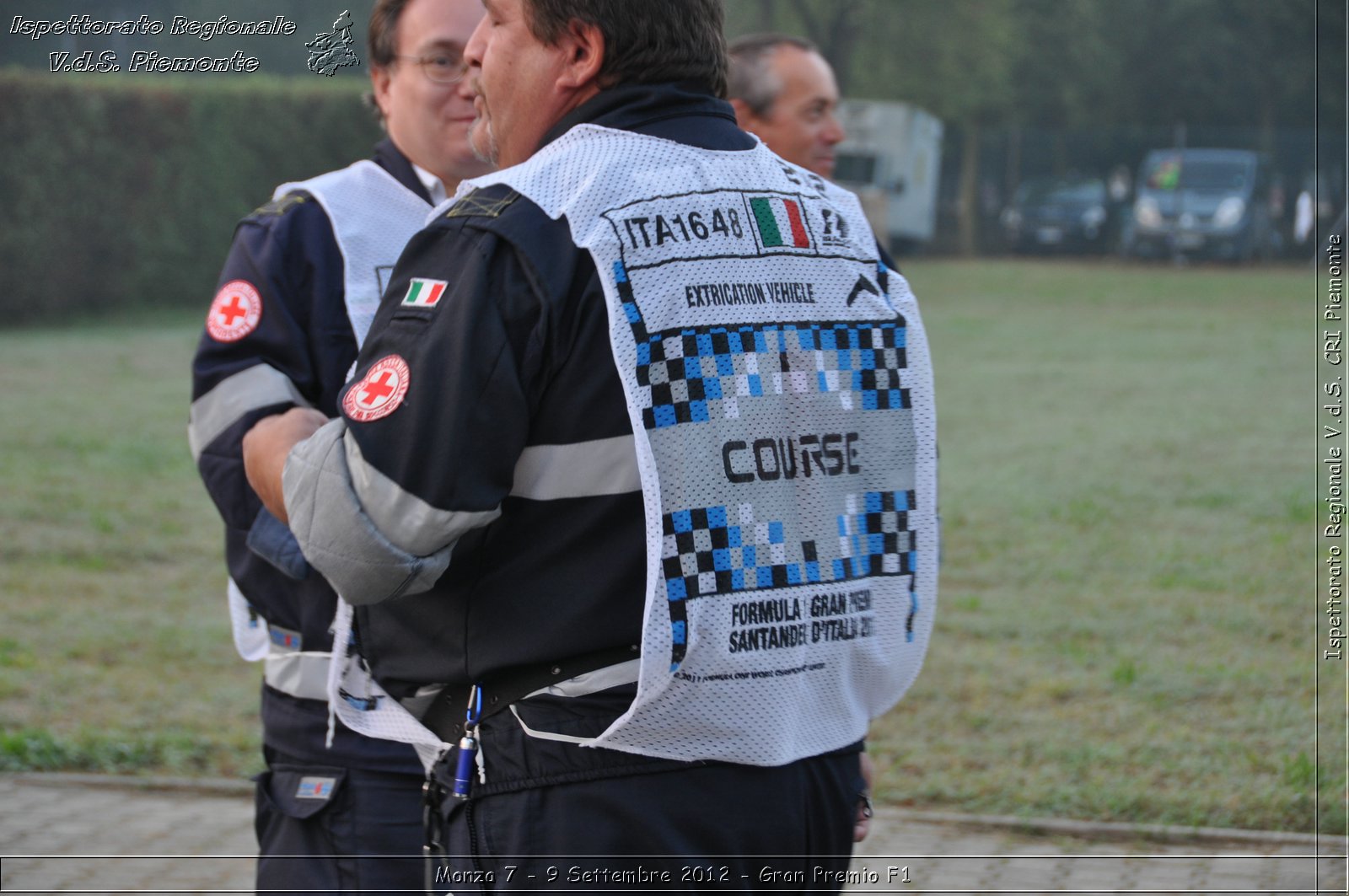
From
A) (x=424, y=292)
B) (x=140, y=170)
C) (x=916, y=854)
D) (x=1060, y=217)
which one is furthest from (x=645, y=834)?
(x=1060, y=217)

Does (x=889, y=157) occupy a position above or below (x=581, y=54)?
below

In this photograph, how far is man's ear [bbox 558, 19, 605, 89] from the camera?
6.34ft

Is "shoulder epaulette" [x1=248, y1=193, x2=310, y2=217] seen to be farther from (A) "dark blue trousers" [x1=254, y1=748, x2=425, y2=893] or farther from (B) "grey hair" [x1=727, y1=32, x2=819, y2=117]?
(B) "grey hair" [x1=727, y1=32, x2=819, y2=117]

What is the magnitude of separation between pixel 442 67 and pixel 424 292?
1205mm

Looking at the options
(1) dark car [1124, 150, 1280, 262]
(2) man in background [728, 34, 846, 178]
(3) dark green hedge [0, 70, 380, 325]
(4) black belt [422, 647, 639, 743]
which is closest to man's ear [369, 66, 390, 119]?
(4) black belt [422, 647, 639, 743]

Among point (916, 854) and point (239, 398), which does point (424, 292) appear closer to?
point (239, 398)

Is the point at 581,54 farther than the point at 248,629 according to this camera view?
No

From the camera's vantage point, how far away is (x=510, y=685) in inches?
76.4

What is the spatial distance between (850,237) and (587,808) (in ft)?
3.04

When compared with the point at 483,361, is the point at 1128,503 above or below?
below

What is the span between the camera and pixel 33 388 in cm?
1466

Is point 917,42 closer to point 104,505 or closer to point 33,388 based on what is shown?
point 33,388

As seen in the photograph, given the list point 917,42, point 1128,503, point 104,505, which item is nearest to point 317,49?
point 104,505

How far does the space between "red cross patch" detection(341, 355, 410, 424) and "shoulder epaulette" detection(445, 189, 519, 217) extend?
8.3 inches
